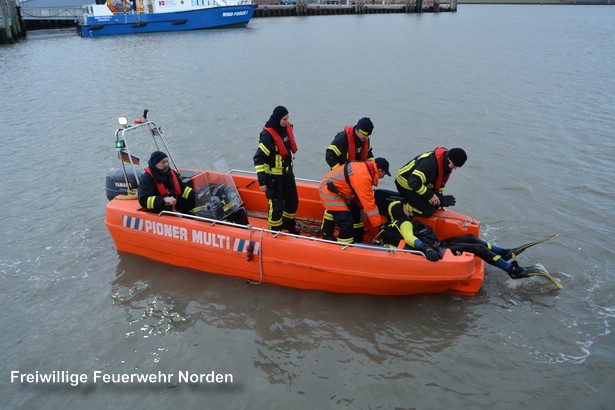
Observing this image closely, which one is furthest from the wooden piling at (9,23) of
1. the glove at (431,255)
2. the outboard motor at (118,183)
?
the glove at (431,255)

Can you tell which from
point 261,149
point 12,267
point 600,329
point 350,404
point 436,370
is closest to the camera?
point 350,404

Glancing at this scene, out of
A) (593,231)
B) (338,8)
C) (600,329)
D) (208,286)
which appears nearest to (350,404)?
(208,286)

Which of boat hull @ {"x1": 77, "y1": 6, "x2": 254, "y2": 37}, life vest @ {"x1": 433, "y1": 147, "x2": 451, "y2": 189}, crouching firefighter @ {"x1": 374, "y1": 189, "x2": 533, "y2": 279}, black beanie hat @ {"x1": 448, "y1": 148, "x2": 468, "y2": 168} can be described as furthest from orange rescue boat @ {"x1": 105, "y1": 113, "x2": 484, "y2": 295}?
boat hull @ {"x1": 77, "y1": 6, "x2": 254, "y2": 37}

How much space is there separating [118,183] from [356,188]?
333cm

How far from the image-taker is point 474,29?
3509 centimetres

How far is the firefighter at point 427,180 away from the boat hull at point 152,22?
104ft

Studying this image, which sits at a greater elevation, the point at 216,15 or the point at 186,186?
the point at 216,15

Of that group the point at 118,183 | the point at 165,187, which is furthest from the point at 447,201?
the point at 118,183

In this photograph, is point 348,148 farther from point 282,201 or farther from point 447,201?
point 447,201

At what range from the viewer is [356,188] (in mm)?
5129

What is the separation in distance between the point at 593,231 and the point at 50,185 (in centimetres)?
912

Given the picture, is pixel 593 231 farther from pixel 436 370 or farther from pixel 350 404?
pixel 350 404

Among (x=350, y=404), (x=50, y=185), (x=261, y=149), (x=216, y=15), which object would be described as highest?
(x=216, y=15)

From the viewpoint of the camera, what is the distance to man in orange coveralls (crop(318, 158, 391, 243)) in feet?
16.8
